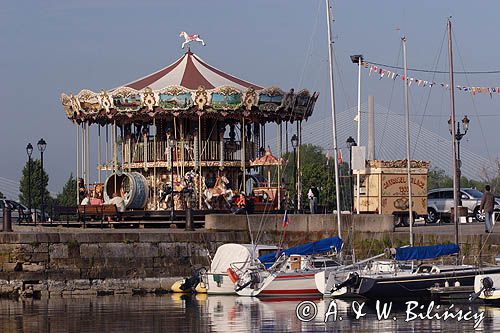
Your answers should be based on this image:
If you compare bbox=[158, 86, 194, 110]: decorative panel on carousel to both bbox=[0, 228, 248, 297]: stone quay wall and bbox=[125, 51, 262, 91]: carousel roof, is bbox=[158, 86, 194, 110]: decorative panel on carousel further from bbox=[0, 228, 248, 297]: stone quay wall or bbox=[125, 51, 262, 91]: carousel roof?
bbox=[0, 228, 248, 297]: stone quay wall

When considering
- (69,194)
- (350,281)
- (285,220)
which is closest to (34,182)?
(69,194)

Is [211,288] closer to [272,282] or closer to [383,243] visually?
[272,282]

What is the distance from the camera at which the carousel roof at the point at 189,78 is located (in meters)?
60.1

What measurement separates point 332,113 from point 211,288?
790 cm

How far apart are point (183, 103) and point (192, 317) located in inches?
883

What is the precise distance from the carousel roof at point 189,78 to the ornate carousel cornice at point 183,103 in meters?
0.78

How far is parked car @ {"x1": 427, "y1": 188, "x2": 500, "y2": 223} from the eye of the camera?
6316 cm

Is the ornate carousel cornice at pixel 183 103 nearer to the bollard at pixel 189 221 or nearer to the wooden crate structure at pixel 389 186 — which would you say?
the wooden crate structure at pixel 389 186

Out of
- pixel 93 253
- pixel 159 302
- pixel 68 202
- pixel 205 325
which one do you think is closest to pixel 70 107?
pixel 93 253

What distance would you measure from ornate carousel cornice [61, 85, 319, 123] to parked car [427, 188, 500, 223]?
842 cm

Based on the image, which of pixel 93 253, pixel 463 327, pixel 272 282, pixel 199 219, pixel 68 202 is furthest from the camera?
pixel 68 202

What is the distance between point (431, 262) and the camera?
43.4 m

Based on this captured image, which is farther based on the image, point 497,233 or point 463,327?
point 497,233

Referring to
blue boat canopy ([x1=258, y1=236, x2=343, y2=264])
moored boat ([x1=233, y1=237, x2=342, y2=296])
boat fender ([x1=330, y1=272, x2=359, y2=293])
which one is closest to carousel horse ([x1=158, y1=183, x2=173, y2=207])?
moored boat ([x1=233, y1=237, x2=342, y2=296])
